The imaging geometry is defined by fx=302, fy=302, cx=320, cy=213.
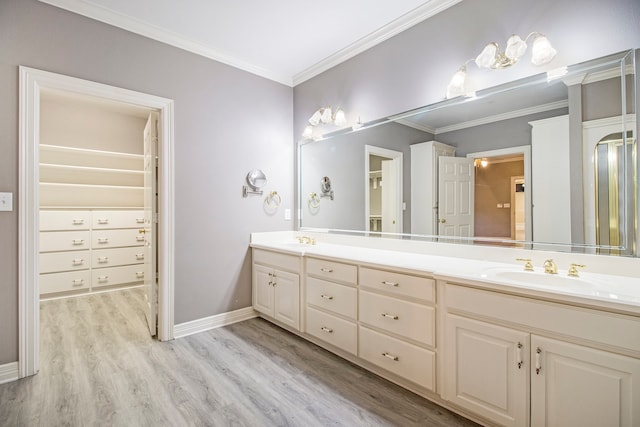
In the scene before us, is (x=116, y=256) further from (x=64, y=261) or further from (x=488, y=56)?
(x=488, y=56)

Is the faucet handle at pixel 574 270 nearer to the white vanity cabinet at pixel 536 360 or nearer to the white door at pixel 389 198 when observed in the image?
the white vanity cabinet at pixel 536 360

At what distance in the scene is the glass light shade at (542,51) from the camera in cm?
165

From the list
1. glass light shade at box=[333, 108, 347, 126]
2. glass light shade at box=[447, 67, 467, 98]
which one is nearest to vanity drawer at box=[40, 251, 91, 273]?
glass light shade at box=[333, 108, 347, 126]

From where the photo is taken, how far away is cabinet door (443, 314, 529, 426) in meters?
1.36

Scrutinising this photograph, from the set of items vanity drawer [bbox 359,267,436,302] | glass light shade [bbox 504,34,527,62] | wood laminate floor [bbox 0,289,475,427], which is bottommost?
wood laminate floor [bbox 0,289,475,427]

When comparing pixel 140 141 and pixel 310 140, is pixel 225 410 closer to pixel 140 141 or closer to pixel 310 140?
pixel 310 140

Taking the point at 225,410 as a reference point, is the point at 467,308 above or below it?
above

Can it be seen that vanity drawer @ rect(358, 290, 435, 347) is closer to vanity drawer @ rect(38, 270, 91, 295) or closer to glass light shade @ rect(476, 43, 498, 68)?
glass light shade @ rect(476, 43, 498, 68)

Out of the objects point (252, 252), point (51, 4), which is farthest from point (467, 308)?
point (51, 4)

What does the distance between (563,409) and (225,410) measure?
1.63 m

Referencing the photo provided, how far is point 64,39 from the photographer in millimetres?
2107

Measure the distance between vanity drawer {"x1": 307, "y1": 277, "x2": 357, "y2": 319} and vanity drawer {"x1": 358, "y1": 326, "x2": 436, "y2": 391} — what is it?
0.17 metres

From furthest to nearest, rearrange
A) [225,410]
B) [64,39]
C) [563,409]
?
[64,39], [225,410], [563,409]

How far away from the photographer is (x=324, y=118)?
2.96 m
